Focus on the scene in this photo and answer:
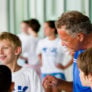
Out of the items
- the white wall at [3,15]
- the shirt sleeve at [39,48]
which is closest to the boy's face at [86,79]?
the shirt sleeve at [39,48]

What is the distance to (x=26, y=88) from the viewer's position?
340cm

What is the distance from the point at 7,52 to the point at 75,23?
2.69ft

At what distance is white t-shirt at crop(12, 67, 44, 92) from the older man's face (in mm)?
597

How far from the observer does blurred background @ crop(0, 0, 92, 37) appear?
7.25 m

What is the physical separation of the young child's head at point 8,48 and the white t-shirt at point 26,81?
0.51 ft

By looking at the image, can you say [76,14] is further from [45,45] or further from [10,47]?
[45,45]

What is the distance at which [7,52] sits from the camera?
352cm

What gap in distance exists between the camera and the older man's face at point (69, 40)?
9.58 feet

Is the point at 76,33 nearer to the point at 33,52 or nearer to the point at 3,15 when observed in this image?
the point at 33,52

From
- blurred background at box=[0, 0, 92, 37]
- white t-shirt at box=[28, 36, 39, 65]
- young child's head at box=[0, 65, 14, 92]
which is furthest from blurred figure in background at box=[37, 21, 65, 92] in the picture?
young child's head at box=[0, 65, 14, 92]

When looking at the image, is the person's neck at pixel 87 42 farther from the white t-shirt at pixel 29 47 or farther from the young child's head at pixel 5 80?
the white t-shirt at pixel 29 47

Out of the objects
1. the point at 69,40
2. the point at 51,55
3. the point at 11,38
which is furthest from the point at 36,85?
the point at 51,55

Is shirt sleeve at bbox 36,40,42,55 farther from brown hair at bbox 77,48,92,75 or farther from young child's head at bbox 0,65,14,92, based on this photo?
young child's head at bbox 0,65,14,92

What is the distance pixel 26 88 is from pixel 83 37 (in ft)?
2.58
